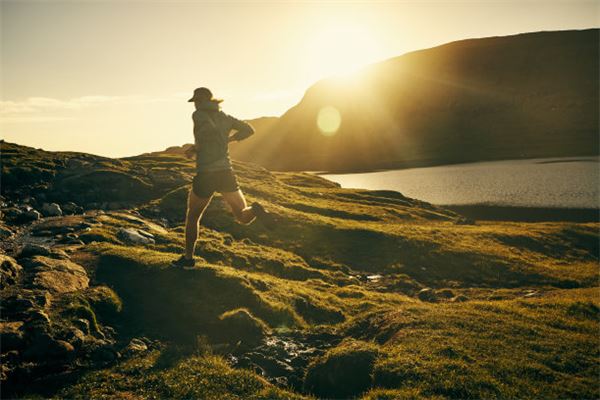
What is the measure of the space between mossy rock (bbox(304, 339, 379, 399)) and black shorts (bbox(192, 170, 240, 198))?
18.7 feet

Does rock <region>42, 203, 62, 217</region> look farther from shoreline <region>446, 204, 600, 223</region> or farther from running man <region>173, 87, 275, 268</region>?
shoreline <region>446, 204, 600, 223</region>

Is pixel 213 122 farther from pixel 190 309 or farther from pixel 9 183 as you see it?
pixel 9 183

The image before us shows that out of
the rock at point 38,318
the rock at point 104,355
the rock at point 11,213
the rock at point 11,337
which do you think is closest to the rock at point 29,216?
the rock at point 11,213

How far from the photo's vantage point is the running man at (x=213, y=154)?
12.6 metres

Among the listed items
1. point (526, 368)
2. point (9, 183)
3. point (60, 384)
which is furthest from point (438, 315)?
point (9, 183)

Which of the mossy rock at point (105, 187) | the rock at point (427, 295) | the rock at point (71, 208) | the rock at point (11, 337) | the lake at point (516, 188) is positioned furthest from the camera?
the lake at point (516, 188)

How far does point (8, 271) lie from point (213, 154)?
693 centimetres

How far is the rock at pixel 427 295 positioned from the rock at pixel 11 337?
1678 cm

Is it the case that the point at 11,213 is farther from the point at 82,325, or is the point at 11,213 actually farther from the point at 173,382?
the point at 173,382

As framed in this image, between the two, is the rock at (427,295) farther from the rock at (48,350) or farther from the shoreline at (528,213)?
the shoreline at (528,213)

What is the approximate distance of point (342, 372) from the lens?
34.2 feet

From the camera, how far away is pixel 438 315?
45.9ft

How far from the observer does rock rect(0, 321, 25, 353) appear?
30.1ft

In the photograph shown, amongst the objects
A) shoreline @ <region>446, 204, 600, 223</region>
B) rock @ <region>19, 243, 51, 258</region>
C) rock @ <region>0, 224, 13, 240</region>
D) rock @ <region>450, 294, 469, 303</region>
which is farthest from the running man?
shoreline @ <region>446, 204, 600, 223</region>
